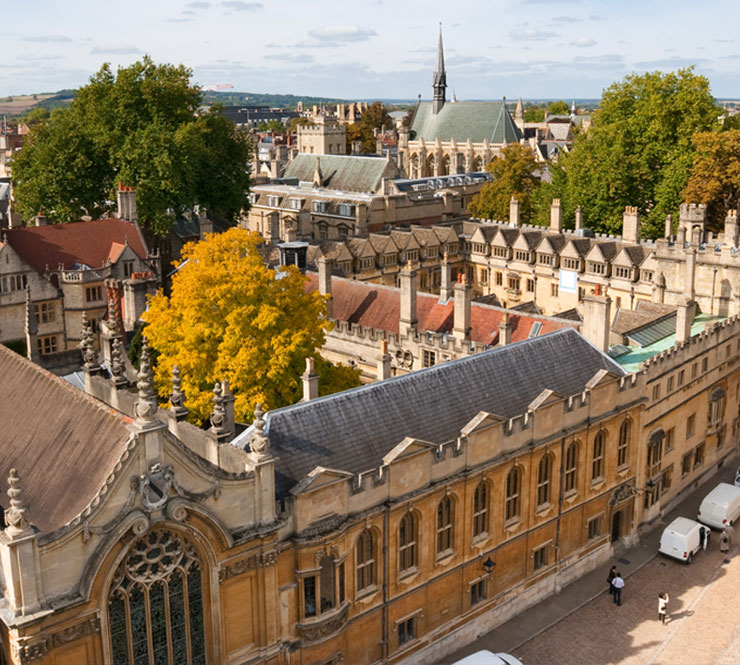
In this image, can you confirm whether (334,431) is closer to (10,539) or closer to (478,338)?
(10,539)

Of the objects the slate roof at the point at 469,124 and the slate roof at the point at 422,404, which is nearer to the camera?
the slate roof at the point at 422,404

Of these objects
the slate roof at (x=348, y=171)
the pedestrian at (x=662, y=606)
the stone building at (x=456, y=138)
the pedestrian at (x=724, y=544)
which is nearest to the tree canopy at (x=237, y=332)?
the pedestrian at (x=662, y=606)

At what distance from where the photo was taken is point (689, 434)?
113 feet

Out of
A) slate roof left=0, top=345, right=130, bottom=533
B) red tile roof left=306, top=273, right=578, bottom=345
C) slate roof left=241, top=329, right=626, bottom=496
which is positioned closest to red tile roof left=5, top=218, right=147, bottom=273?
red tile roof left=306, top=273, right=578, bottom=345

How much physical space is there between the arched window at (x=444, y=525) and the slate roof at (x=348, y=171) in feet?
173

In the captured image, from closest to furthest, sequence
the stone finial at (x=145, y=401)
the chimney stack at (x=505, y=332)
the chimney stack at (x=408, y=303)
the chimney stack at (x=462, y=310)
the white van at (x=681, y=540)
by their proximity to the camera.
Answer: the stone finial at (x=145, y=401) < the white van at (x=681, y=540) < the chimney stack at (x=505, y=332) < the chimney stack at (x=462, y=310) < the chimney stack at (x=408, y=303)

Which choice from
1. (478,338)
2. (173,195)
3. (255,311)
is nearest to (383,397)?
(255,311)

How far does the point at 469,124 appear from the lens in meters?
105

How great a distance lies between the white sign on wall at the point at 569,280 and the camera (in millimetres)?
51750

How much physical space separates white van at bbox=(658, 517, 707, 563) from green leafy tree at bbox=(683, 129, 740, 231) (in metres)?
30.7

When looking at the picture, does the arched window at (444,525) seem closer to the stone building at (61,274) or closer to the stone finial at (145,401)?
the stone finial at (145,401)

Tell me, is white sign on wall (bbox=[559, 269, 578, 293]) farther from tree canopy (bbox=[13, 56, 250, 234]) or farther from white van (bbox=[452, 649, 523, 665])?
white van (bbox=[452, 649, 523, 665])

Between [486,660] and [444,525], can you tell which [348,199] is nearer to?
[444,525]

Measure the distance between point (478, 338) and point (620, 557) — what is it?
37.5ft
